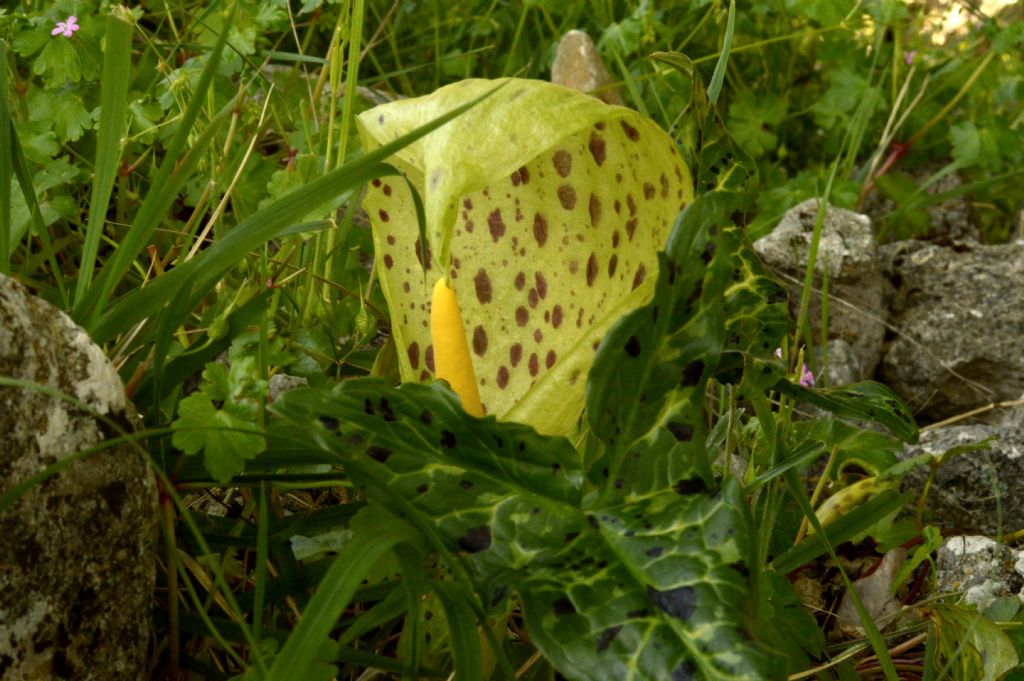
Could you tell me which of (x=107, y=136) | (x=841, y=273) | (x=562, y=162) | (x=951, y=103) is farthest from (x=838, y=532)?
(x=951, y=103)

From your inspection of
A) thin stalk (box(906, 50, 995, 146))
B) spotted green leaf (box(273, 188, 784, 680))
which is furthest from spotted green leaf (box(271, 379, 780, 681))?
thin stalk (box(906, 50, 995, 146))

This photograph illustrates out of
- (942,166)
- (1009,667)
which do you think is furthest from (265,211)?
(942,166)

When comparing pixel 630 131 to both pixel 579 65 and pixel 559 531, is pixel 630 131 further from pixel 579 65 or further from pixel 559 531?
pixel 579 65

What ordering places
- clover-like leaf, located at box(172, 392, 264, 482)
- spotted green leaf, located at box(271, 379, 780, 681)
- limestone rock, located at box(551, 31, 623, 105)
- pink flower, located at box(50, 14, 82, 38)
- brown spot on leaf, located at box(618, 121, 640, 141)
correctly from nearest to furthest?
spotted green leaf, located at box(271, 379, 780, 681) < clover-like leaf, located at box(172, 392, 264, 482) < brown spot on leaf, located at box(618, 121, 640, 141) < pink flower, located at box(50, 14, 82, 38) < limestone rock, located at box(551, 31, 623, 105)

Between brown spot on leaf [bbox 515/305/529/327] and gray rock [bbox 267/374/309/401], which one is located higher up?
brown spot on leaf [bbox 515/305/529/327]

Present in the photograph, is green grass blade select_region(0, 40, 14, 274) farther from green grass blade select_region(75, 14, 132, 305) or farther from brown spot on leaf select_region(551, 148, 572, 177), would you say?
brown spot on leaf select_region(551, 148, 572, 177)

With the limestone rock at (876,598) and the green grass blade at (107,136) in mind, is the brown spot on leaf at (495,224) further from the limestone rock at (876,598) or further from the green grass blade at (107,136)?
the limestone rock at (876,598)

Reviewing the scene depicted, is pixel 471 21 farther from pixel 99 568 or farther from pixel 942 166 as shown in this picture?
pixel 99 568
